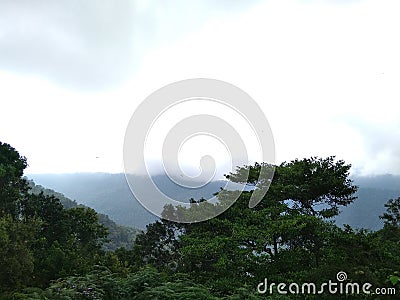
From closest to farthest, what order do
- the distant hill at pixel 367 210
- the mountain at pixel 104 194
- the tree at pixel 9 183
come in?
the tree at pixel 9 183, the distant hill at pixel 367 210, the mountain at pixel 104 194

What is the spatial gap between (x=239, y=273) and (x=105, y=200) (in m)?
149

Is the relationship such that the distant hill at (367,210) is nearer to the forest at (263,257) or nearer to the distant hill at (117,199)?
the distant hill at (117,199)

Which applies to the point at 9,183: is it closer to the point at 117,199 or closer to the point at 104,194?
the point at 117,199

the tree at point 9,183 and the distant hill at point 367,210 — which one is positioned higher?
the distant hill at point 367,210

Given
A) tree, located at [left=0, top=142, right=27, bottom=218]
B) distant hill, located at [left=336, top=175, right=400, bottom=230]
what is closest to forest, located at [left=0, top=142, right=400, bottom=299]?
tree, located at [left=0, top=142, right=27, bottom=218]

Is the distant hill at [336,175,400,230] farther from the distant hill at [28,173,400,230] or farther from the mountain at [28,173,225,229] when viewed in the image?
the mountain at [28,173,225,229]

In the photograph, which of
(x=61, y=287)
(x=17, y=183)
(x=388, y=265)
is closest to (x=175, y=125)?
(x=61, y=287)

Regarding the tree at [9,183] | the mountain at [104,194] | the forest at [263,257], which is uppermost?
the mountain at [104,194]

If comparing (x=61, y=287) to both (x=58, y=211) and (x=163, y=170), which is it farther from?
(x=58, y=211)

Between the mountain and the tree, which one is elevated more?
the mountain

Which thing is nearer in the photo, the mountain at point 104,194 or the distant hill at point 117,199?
the distant hill at point 117,199

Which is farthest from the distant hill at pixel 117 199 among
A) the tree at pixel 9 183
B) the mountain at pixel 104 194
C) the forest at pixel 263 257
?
the forest at pixel 263 257

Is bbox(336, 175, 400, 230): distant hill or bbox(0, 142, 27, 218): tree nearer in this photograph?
bbox(0, 142, 27, 218): tree

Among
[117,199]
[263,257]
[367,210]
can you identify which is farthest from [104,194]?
[263,257]
